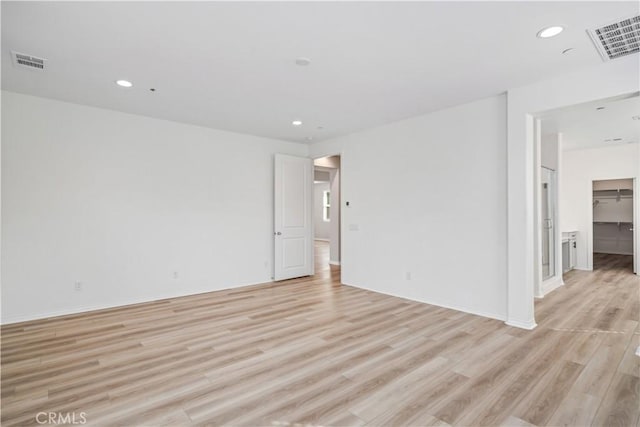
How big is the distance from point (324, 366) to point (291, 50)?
9.21ft

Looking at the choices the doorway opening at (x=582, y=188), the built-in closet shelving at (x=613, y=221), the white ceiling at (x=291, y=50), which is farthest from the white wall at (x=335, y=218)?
the built-in closet shelving at (x=613, y=221)

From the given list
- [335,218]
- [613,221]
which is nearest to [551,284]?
[335,218]

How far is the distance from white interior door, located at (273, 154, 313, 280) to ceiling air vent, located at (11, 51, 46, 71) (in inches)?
144

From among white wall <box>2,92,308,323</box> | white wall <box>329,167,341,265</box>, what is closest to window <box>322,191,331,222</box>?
white wall <box>329,167,341,265</box>

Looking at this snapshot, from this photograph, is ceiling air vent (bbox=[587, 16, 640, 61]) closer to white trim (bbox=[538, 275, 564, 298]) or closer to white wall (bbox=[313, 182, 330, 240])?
white trim (bbox=[538, 275, 564, 298])

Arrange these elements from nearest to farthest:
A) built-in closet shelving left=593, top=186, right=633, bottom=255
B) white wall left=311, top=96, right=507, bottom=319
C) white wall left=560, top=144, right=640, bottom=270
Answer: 1. white wall left=311, top=96, right=507, bottom=319
2. white wall left=560, top=144, right=640, bottom=270
3. built-in closet shelving left=593, top=186, right=633, bottom=255

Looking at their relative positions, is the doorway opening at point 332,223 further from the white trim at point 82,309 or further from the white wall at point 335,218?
the white trim at point 82,309

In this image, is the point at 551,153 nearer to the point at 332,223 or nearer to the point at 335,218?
the point at 335,218

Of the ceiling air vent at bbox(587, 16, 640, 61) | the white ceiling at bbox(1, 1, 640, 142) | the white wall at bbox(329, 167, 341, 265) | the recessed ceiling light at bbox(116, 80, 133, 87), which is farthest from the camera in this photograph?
the white wall at bbox(329, 167, 341, 265)

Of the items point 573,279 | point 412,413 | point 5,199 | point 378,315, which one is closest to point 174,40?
point 5,199

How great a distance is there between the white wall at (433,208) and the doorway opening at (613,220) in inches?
263

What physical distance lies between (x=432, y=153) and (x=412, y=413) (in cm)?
351

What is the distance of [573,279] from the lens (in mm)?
6188

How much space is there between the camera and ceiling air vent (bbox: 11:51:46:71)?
296cm
